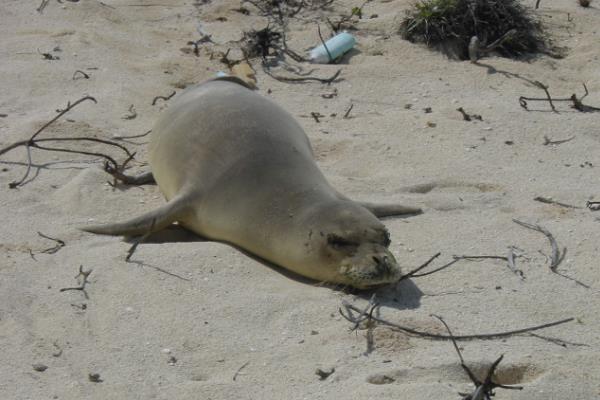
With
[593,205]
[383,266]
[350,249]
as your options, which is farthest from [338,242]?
[593,205]

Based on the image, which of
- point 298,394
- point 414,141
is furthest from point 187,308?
point 414,141

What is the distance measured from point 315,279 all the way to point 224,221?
661 millimetres

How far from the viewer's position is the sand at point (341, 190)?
12.1ft

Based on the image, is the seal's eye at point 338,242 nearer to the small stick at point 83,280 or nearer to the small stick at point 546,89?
the small stick at point 83,280

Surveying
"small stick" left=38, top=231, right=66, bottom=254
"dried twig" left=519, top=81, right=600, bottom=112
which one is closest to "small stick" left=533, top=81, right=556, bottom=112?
"dried twig" left=519, top=81, right=600, bottom=112

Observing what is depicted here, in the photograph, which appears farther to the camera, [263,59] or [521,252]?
[263,59]

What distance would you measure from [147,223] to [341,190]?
1139mm

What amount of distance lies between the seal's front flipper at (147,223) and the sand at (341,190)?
0.08m

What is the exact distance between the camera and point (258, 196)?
4.89 metres

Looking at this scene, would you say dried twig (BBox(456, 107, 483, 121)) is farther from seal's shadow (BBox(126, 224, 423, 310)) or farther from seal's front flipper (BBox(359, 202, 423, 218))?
seal's shadow (BBox(126, 224, 423, 310))

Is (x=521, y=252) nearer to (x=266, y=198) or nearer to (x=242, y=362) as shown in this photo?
(x=266, y=198)

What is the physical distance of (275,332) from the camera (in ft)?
13.1

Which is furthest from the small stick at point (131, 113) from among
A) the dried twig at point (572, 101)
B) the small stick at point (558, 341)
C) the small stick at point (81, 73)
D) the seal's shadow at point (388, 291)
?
the small stick at point (558, 341)

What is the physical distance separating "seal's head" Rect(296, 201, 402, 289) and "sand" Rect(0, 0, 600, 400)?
11cm
